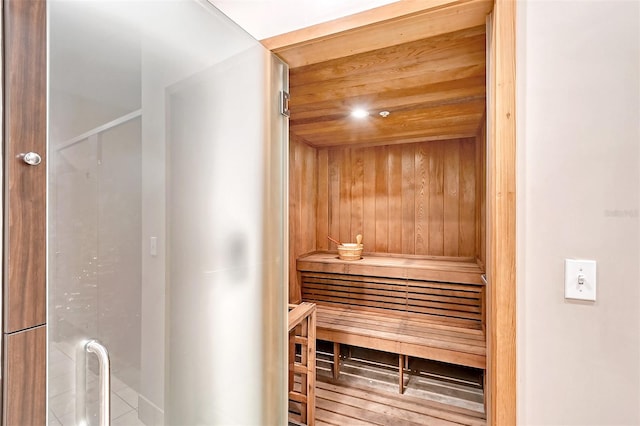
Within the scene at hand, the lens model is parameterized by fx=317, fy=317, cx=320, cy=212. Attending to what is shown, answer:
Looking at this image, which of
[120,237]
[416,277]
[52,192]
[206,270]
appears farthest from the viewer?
[416,277]

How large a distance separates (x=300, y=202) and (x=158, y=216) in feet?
8.00

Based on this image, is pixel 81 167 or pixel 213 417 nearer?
pixel 81 167

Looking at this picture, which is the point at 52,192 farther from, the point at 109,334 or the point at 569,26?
the point at 569,26

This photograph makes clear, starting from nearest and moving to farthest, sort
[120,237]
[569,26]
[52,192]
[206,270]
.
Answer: [52,192] → [120,237] → [569,26] → [206,270]

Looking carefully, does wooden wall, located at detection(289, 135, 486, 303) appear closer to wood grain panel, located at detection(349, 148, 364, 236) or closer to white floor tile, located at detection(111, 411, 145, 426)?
wood grain panel, located at detection(349, 148, 364, 236)

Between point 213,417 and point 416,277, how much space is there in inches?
82.7

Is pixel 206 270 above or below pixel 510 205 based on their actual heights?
below

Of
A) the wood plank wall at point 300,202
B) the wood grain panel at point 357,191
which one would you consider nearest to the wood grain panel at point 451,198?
the wood grain panel at point 357,191

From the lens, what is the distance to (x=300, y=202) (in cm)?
327

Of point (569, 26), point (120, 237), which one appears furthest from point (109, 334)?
point (569, 26)

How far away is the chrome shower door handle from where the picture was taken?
0.71m

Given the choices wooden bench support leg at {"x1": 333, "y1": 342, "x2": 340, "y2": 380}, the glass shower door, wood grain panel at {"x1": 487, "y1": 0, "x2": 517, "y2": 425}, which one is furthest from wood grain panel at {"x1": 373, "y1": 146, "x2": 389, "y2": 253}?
wood grain panel at {"x1": 487, "y1": 0, "x2": 517, "y2": 425}

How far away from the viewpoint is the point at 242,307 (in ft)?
3.80

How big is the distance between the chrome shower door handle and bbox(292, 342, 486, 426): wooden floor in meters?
1.63
